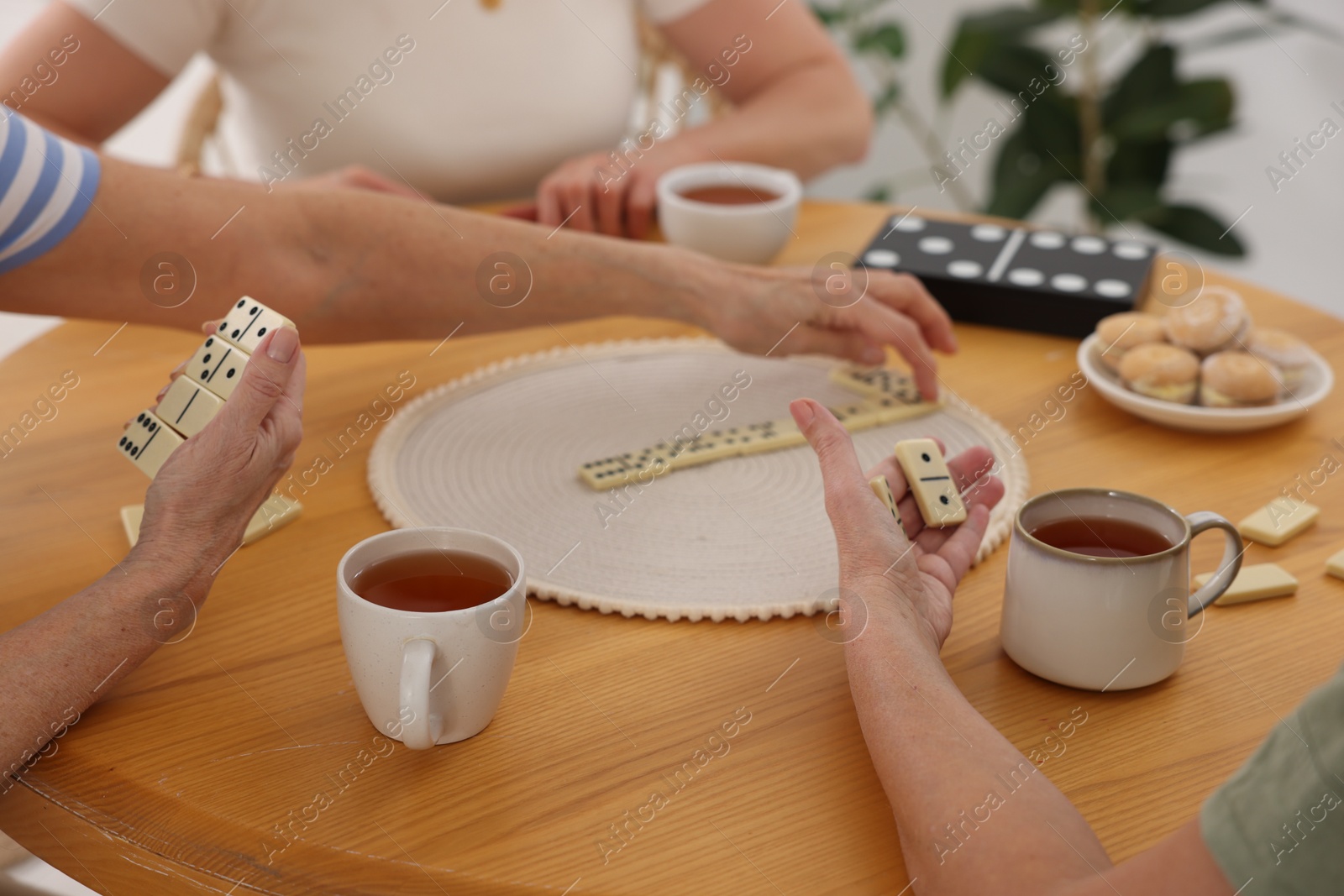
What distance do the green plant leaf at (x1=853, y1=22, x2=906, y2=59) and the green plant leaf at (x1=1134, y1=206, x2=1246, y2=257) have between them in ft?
2.30

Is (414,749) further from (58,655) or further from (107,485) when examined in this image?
(107,485)

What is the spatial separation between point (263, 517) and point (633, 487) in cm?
29

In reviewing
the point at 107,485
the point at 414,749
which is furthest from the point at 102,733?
the point at 107,485

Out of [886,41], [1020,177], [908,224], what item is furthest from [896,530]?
[886,41]

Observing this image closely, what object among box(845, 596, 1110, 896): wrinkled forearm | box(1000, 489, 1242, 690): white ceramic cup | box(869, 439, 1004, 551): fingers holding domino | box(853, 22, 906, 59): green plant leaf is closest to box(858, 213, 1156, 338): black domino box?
box(869, 439, 1004, 551): fingers holding domino

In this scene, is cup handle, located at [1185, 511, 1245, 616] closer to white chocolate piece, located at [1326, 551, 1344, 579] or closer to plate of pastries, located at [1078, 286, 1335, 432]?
white chocolate piece, located at [1326, 551, 1344, 579]

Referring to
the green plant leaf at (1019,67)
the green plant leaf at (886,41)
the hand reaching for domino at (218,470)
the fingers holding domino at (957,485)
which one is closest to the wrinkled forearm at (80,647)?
the hand reaching for domino at (218,470)

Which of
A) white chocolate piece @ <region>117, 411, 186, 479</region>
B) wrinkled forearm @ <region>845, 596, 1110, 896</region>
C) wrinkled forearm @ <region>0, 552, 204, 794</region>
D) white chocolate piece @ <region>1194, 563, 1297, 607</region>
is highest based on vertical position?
white chocolate piece @ <region>117, 411, 186, 479</region>

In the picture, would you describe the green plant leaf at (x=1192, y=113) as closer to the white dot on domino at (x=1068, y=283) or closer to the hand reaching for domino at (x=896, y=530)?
the white dot on domino at (x=1068, y=283)

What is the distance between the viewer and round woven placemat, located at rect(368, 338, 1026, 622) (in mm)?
867

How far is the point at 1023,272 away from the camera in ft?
4.25

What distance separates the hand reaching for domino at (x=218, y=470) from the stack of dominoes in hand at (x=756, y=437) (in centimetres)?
29

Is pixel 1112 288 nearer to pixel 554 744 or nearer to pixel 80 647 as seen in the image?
pixel 554 744

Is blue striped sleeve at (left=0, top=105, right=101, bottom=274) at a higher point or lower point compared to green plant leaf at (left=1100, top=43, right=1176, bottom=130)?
higher
